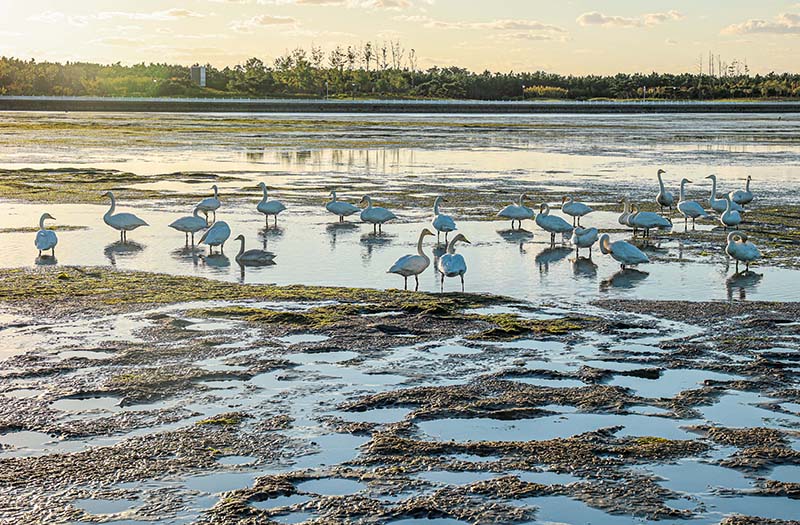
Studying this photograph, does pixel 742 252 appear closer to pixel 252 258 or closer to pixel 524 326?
pixel 524 326

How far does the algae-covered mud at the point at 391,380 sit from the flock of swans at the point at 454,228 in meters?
0.30

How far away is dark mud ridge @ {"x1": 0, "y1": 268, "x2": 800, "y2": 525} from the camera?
7152 mm

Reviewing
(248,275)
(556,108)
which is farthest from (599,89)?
(248,275)

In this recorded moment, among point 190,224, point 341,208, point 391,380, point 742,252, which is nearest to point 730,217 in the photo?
point 742,252

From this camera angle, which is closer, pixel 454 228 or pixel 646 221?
pixel 454 228

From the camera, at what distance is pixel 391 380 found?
991cm

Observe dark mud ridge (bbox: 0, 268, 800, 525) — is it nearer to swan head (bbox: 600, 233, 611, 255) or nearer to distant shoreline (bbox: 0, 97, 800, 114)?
swan head (bbox: 600, 233, 611, 255)

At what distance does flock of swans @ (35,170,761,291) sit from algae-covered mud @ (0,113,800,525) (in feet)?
1.00

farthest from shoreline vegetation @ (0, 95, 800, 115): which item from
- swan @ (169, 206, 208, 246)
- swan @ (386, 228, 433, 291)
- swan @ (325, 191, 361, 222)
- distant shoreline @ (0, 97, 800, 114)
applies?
swan @ (386, 228, 433, 291)

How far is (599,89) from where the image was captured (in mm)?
183000

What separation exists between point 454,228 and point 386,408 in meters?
9.69

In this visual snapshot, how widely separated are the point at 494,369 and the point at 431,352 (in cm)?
92

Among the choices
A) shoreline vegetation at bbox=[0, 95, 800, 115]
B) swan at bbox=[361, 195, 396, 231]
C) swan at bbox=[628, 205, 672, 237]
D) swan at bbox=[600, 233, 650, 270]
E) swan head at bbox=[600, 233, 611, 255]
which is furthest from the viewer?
shoreline vegetation at bbox=[0, 95, 800, 115]

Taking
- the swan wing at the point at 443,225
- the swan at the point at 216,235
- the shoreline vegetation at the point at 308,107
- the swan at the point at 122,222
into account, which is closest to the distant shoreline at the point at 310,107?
the shoreline vegetation at the point at 308,107
